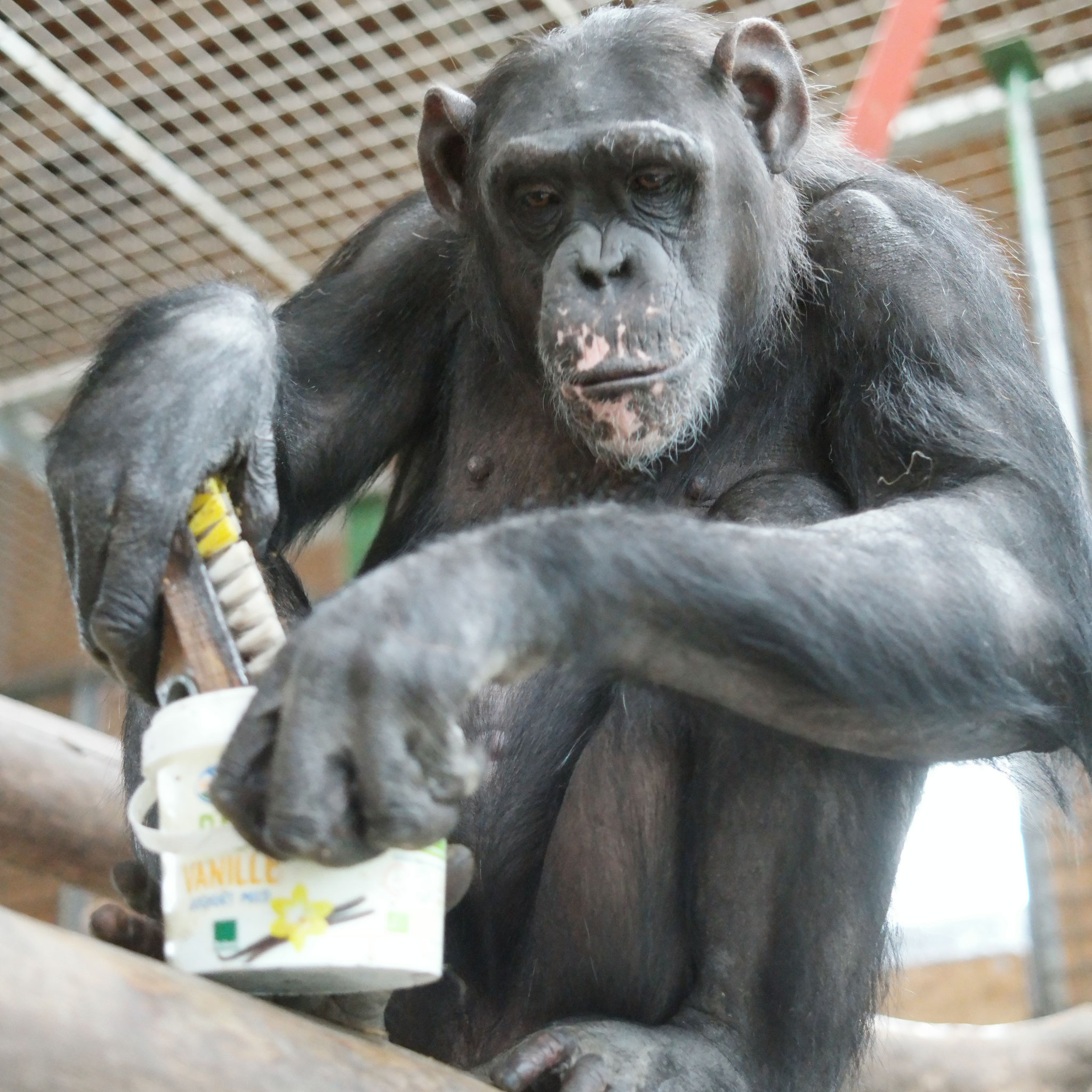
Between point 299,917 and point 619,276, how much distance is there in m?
1.01

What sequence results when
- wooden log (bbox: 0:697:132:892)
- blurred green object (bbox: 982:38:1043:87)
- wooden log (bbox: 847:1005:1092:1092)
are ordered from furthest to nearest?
blurred green object (bbox: 982:38:1043:87) < wooden log (bbox: 847:1005:1092:1092) < wooden log (bbox: 0:697:132:892)

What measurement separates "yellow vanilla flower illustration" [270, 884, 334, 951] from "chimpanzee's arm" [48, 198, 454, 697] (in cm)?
44

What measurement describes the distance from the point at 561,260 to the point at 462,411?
16.8 inches

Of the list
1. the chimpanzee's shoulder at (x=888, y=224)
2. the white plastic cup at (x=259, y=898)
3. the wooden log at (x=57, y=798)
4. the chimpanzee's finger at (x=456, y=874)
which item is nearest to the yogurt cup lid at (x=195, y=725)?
the white plastic cup at (x=259, y=898)

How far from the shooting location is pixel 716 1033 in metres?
1.95

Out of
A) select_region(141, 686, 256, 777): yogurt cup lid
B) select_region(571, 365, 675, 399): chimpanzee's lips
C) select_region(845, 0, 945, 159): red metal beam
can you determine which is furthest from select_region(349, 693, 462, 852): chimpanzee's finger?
select_region(845, 0, 945, 159): red metal beam

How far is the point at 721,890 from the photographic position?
1.96 meters

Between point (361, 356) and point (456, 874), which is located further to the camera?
point (361, 356)

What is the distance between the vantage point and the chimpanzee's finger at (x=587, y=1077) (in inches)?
69.8

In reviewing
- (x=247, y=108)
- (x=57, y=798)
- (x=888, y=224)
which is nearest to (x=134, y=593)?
(x=888, y=224)

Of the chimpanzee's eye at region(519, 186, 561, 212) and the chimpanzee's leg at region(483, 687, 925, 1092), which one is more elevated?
the chimpanzee's eye at region(519, 186, 561, 212)

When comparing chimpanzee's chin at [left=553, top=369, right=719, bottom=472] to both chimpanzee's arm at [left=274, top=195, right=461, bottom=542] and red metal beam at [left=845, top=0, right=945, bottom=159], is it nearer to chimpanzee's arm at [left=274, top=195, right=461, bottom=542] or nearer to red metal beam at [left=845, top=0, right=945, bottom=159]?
chimpanzee's arm at [left=274, top=195, right=461, bottom=542]

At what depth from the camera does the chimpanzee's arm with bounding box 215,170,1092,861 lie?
1312mm

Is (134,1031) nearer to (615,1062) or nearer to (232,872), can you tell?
(232,872)
